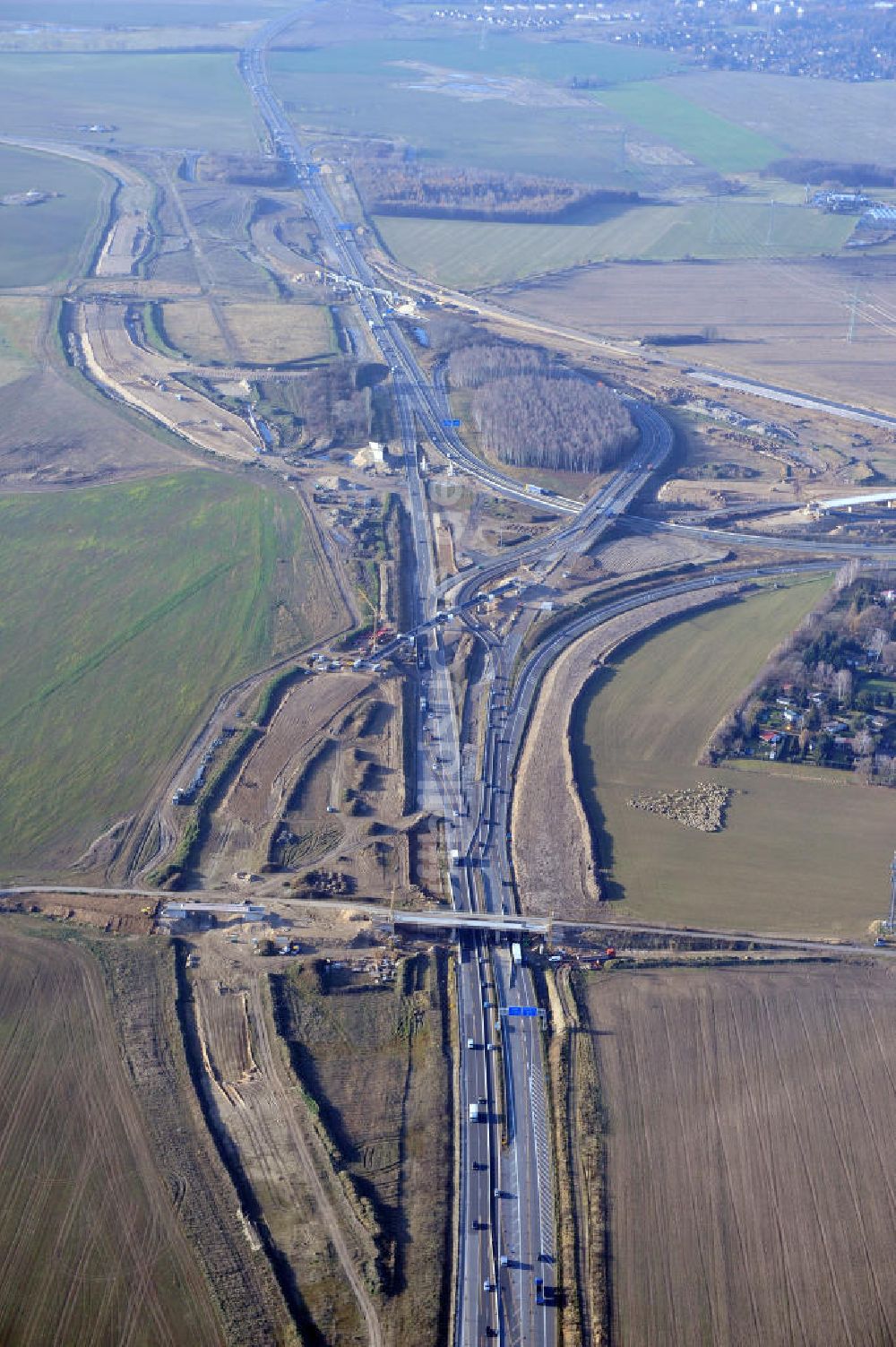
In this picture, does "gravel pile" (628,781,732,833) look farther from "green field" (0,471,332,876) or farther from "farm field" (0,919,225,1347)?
"farm field" (0,919,225,1347)

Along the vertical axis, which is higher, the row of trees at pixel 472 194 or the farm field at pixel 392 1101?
the row of trees at pixel 472 194

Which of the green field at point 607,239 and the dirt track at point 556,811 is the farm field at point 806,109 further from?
the dirt track at point 556,811

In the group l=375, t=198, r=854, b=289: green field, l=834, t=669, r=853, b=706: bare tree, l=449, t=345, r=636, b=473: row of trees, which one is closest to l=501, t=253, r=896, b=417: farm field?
l=375, t=198, r=854, b=289: green field

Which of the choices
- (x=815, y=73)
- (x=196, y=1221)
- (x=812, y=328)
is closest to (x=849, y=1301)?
(x=196, y=1221)

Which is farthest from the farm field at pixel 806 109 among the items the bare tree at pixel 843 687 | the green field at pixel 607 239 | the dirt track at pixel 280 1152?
the dirt track at pixel 280 1152

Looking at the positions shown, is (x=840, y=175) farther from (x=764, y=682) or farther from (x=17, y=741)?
(x=17, y=741)

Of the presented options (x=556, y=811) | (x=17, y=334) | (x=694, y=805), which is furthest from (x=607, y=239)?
(x=556, y=811)
